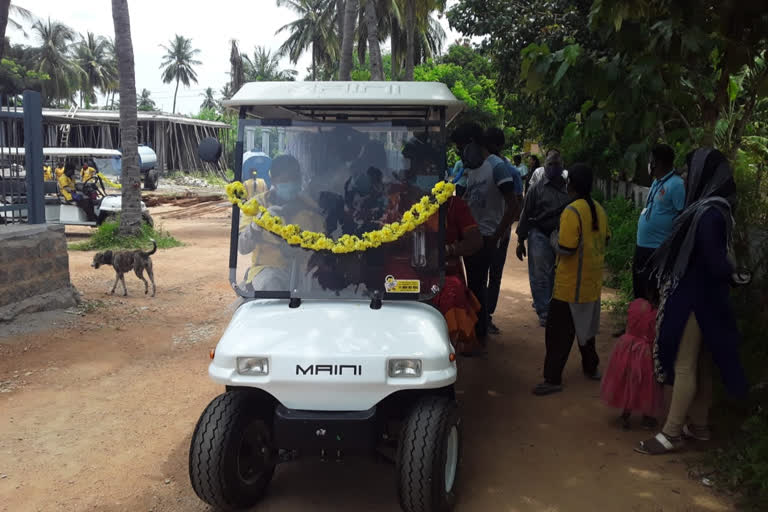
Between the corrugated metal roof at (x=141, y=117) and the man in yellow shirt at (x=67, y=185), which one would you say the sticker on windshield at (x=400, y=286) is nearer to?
the man in yellow shirt at (x=67, y=185)

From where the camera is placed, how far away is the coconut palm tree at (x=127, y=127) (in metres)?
14.4

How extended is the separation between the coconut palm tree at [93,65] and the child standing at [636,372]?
65709 mm

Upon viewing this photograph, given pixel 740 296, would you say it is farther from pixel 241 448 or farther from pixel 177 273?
pixel 177 273

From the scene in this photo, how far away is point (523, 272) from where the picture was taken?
12055 mm

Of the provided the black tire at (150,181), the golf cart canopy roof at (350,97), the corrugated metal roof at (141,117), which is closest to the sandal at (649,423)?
the golf cart canopy roof at (350,97)

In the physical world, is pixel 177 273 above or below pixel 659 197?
below

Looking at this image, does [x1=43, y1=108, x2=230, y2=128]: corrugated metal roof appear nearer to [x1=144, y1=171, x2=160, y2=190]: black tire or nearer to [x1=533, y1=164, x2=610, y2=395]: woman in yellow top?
[x1=144, y1=171, x2=160, y2=190]: black tire

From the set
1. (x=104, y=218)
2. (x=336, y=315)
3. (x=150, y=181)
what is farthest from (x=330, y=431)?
(x=150, y=181)

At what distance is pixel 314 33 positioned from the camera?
4397cm

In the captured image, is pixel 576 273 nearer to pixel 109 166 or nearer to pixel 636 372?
pixel 636 372

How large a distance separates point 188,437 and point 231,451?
61.6 inches

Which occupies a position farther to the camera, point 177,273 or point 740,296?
point 177,273

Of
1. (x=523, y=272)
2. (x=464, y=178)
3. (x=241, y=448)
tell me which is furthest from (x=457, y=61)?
(x=241, y=448)

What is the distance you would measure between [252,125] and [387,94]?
33.3 inches
